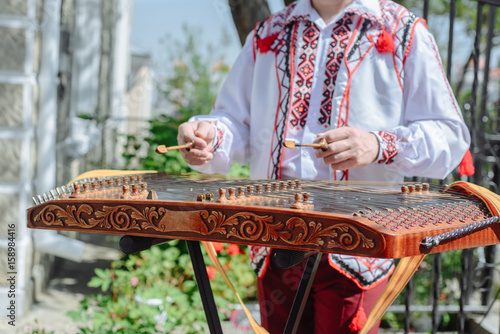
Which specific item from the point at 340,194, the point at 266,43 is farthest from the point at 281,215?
the point at 266,43

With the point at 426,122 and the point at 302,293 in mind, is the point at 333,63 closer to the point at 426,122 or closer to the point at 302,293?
the point at 426,122

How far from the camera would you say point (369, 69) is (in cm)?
194

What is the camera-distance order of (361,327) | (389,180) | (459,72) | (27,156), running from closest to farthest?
1. (361,327)
2. (389,180)
3. (27,156)
4. (459,72)

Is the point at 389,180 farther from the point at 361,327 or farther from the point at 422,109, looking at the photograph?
the point at 361,327

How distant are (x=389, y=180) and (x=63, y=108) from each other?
3.78 metres

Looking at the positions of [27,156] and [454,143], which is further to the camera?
[27,156]

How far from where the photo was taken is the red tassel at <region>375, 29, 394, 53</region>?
1.91 metres

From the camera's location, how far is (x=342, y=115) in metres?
1.94

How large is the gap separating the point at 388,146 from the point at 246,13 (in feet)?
9.60

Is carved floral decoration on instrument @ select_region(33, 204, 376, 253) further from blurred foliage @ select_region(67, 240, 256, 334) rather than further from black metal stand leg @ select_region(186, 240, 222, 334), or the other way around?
blurred foliage @ select_region(67, 240, 256, 334)

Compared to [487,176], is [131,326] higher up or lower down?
lower down

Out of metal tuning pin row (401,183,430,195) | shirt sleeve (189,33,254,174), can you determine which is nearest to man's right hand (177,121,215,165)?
shirt sleeve (189,33,254,174)

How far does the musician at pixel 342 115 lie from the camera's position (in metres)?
A: 1.87

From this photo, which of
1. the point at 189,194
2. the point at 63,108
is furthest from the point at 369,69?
the point at 63,108
